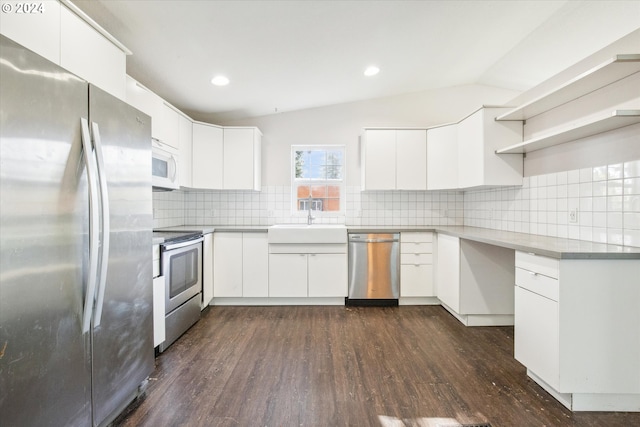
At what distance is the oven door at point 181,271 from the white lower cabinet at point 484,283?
257 centimetres

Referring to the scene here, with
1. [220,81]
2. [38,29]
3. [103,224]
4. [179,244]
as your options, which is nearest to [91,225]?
[103,224]

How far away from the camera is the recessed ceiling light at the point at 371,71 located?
291 centimetres

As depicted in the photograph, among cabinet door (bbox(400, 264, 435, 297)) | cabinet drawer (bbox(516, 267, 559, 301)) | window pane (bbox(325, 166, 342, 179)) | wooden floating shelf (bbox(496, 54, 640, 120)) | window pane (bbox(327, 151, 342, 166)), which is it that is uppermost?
wooden floating shelf (bbox(496, 54, 640, 120))

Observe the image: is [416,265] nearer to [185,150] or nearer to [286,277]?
[286,277]

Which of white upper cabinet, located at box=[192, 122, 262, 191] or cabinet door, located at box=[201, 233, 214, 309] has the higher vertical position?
white upper cabinet, located at box=[192, 122, 262, 191]

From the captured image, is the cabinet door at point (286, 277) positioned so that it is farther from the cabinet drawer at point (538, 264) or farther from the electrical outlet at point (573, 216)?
the electrical outlet at point (573, 216)

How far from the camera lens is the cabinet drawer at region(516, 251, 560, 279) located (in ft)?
5.21

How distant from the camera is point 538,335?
5.63 ft

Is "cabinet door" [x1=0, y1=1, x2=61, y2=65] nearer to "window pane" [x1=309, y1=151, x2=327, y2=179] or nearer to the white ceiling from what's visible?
the white ceiling

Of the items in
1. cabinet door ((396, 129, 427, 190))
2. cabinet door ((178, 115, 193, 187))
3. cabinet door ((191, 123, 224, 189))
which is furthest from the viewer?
cabinet door ((396, 129, 427, 190))

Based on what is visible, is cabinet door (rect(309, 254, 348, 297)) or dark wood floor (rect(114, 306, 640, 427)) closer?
dark wood floor (rect(114, 306, 640, 427))

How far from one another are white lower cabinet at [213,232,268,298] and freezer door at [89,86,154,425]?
1.50m

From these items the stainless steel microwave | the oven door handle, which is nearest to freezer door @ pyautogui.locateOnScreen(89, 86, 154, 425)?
the oven door handle

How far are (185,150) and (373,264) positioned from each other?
2490mm
